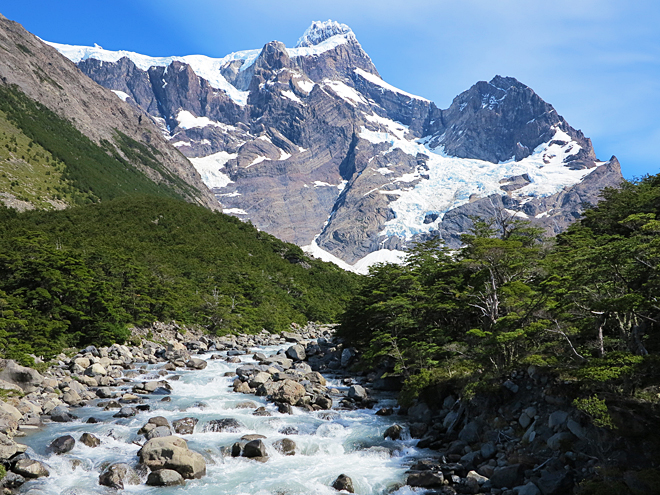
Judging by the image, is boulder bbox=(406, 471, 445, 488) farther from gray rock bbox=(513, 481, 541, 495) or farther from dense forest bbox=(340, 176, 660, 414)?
dense forest bbox=(340, 176, 660, 414)

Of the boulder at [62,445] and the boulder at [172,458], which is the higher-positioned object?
the boulder at [172,458]

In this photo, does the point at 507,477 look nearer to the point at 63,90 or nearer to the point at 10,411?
the point at 10,411

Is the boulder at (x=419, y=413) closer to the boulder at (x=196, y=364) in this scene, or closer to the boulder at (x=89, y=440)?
the boulder at (x=89, y=440)

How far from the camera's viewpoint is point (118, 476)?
15539 mm

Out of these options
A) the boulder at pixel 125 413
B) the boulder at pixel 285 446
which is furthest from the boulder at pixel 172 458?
the boulder at pixel 125 413

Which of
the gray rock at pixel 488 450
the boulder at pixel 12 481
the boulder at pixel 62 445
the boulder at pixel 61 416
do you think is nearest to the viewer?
the boulder at pixel 12 481

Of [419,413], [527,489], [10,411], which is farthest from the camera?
[419,413]

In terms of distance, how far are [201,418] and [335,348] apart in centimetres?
2653

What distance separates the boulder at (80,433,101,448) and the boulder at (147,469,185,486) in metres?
4.08

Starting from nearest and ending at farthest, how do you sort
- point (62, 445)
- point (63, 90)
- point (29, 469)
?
1. point (29, 469)
2. point (62, 445)
3. point (63, 90)

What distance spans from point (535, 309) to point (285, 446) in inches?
532

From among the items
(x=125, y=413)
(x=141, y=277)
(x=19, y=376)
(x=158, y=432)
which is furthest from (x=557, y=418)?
(x=141, y=277)

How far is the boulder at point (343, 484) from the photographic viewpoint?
52.1 feet

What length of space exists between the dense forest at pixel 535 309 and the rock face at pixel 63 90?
156173mm
